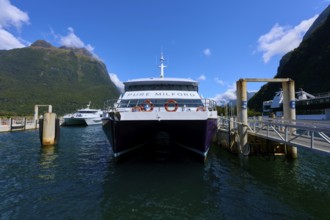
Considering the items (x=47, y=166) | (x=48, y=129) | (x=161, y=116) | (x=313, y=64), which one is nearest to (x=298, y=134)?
(x=161, y=116)

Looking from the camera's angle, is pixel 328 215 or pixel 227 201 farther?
pixel 227 201

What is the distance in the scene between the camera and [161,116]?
10.5 metres

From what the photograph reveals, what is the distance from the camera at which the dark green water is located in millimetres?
6424

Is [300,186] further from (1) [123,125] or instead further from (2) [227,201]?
(1) [123,125]

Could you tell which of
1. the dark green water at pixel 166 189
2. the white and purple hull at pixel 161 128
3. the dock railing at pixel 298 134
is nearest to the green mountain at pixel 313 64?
the dock railing at pixel 298 134

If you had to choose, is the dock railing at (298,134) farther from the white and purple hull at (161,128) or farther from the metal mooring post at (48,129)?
the metal mooring post at (48,129)

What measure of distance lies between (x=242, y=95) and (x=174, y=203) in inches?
386

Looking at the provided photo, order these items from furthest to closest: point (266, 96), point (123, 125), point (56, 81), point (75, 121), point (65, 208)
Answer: point (56, 81)
point (266, 96)
point (75, 121)
point (123, 125)
point (65, 208)

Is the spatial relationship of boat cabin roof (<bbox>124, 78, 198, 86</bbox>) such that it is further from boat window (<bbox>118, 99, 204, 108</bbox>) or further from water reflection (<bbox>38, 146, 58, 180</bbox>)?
water reflection (<bbox>38, 146, 58, 180</bbox>)

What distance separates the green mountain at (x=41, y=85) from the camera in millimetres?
89562

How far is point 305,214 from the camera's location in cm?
625

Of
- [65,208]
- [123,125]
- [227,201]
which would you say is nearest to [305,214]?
[227,201]

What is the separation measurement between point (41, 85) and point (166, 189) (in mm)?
139953

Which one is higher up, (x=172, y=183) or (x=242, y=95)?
(x=242, y=95)
